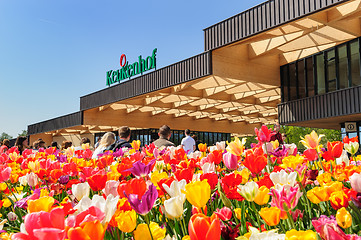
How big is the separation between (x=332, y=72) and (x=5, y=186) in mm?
17498

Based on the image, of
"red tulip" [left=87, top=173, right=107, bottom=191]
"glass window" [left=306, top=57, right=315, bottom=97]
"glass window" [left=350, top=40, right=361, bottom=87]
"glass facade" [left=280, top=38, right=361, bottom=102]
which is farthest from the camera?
"glass window" [left=306, top=57, right=315, bottom=97]

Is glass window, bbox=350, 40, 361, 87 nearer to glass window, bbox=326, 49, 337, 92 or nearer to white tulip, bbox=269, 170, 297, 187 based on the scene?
glass window, bbox=326, 49, 337, 92

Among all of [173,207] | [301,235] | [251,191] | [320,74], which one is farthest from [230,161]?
[320,74]

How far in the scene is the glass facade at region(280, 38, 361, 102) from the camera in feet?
51.6

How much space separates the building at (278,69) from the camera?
39.3 feet

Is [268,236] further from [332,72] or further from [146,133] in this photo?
[146,133]

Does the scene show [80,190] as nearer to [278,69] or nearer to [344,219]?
[344,219]

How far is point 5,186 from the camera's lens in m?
2.08

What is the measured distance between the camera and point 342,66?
16.5 meters

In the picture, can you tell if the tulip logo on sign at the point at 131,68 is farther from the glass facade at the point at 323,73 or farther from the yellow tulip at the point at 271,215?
the yellow tulip at the point at 271,215

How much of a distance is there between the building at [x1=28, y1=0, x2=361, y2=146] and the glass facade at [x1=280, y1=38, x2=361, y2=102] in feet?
0.14

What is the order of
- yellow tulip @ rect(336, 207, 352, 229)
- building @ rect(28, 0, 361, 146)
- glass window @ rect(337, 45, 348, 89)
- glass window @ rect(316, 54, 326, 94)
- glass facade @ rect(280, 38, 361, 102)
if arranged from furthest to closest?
glass window @ rect(316, 54, 326, 94)
glass window @ rect(337, 45, 348, 89)
glass facade @ rect(280, 38, 361, 102)
building @ rect(28, 0, 361, 146)
yellow tulip @ rect(336, 207, 352, 229)

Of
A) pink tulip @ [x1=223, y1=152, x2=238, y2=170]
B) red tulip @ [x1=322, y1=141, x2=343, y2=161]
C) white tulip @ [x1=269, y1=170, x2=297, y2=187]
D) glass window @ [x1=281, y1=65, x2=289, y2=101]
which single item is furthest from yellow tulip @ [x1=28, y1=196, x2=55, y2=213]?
glass window @ [x1=281, y1=65, x2=289, y2=101]

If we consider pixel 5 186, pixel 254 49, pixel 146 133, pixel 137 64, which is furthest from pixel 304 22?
pixel 146 133
